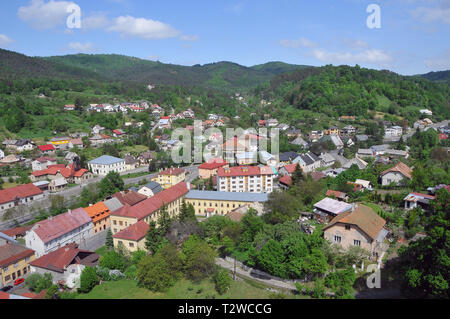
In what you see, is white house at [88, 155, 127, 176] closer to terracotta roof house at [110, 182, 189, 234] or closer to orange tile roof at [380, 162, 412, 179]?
terracotta roof house at [110, 182, 189, 234]

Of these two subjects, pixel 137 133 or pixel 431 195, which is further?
pixel 137 133

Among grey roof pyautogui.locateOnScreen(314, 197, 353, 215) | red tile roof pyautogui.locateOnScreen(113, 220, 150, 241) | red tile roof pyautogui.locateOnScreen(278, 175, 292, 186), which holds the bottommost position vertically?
red tile roof pyautogui.locateOnScreen(113, 220, 150, 241)

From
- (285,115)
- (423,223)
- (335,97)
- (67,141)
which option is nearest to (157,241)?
(423,223)

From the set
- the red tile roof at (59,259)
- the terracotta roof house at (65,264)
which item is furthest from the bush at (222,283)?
the red tile roof at (59,259)

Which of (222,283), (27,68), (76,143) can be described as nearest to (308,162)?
(222,283)

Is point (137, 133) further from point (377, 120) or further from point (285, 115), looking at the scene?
point (377, 120)

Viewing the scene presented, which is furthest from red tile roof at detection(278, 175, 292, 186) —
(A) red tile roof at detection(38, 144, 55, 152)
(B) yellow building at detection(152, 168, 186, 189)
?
(A) red tile roof at detection(38, 144, 55, 152)

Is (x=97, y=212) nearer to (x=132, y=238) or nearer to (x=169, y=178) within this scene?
(x=132, y=238)
